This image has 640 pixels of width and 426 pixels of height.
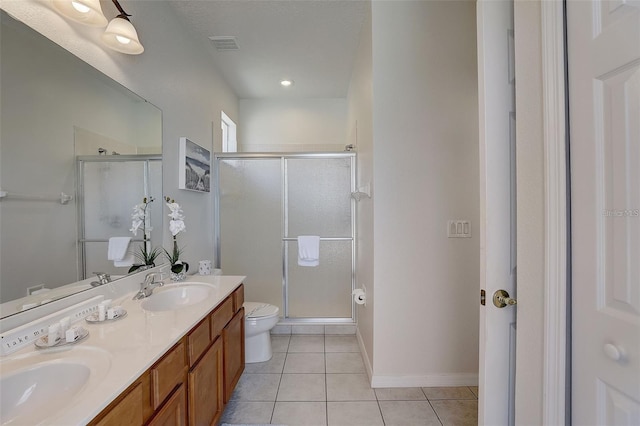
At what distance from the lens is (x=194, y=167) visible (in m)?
2.33

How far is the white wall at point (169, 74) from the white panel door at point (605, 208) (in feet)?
6.20

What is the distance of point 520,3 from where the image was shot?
0.92m

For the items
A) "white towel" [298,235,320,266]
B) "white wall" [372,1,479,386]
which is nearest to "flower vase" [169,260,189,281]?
"white towel" [298,235,320,266]

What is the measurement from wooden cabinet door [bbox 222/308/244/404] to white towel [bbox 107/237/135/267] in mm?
678

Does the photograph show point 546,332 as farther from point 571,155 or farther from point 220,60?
point 220,60

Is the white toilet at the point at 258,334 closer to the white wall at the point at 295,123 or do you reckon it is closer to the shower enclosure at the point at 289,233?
the shower enclosure at the point at 289,233

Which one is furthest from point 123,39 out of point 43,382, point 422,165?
point 422,165

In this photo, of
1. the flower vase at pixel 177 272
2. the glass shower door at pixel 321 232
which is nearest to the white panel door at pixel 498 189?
the flower vase at pixel 177 272

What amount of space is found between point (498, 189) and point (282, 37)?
2.32 meters

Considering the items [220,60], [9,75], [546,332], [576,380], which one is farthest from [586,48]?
[220,60]

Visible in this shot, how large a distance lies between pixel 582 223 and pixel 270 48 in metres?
2.74

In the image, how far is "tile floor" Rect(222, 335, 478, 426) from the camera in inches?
65.6

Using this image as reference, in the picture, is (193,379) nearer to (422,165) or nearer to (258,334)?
(258,334)

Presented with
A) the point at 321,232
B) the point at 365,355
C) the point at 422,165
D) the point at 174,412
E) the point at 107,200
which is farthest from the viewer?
the point at 321,232
